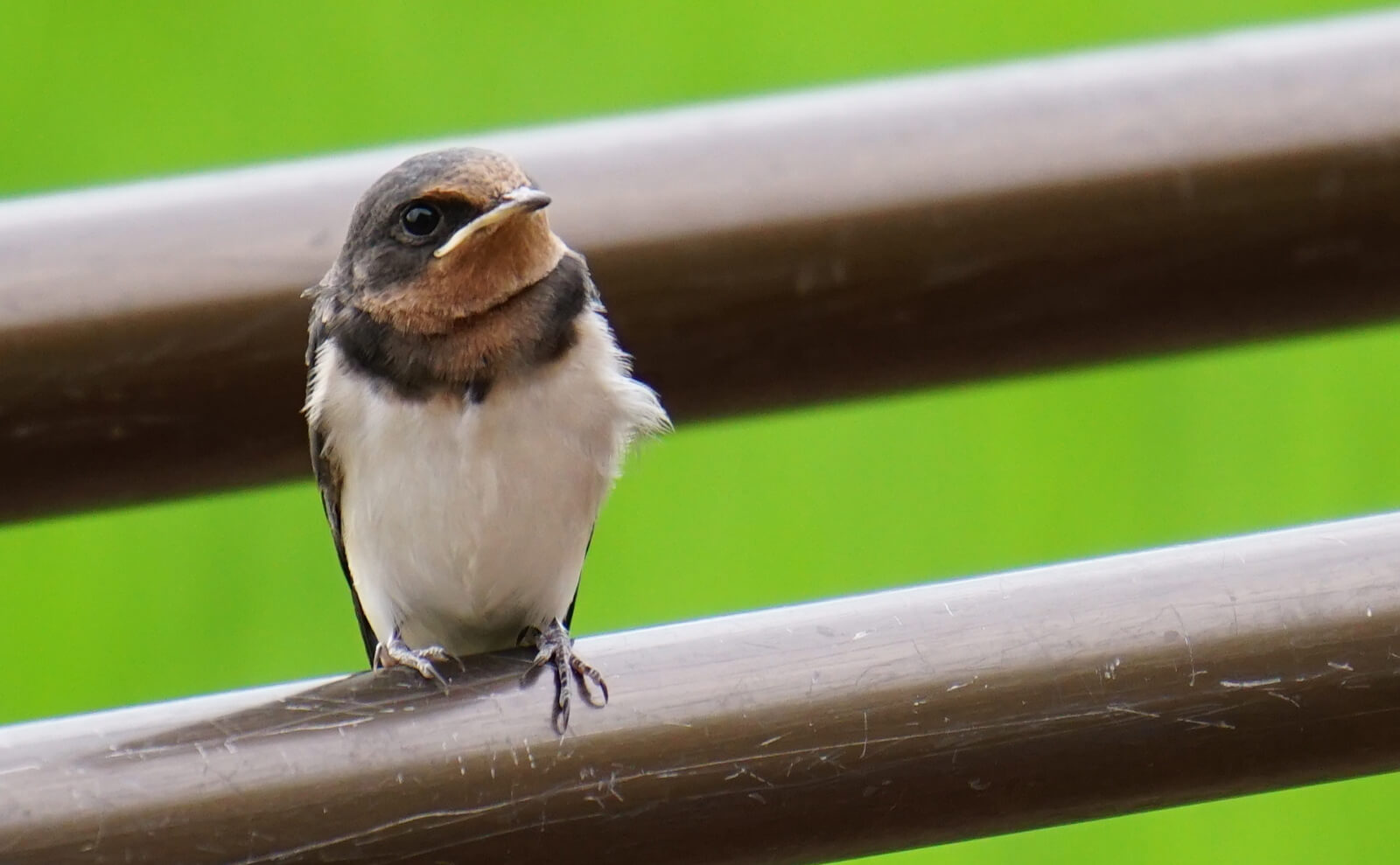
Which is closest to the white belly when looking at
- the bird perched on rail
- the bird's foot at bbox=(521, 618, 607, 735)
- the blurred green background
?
the bird perched on rail

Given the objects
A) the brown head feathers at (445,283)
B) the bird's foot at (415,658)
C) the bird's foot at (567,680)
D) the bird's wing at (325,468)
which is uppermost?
the brown head feathers at (445,283)

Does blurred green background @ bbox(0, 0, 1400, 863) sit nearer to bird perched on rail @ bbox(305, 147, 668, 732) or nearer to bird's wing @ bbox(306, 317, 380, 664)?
bird's wing @ bbox(306, 317, 380, 664)

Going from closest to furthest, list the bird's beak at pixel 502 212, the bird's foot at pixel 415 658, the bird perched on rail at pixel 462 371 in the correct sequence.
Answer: the bird's foot at pixel 415 658 < the bird's beak at pixel 502 212 < the bird perched on rail at pixel 462 371

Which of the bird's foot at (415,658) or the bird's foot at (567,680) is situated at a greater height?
the bird's foot at (567,680)

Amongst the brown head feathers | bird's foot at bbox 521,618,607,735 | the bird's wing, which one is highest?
the brown head feathers

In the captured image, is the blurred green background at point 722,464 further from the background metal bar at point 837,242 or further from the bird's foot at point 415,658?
the background metal bar at point 837,242

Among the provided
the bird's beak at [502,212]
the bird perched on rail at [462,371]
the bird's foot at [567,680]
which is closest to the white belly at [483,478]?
the bird perched on rail at [462,371]
